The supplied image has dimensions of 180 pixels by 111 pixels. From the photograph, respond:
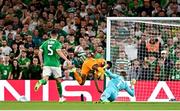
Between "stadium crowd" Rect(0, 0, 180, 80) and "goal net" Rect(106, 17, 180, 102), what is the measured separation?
0.03m

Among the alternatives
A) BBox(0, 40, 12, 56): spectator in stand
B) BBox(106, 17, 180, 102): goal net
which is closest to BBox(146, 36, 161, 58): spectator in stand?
BBox(106, 17, 180, 102): goal net

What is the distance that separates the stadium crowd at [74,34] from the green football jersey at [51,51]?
161 cm

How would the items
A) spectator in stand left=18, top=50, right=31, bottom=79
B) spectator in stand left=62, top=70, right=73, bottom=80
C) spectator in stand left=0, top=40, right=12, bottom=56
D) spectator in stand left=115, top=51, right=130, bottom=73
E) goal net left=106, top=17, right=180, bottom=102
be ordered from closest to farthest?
1. spectator in stand left=115, top=51, right=130, bottom=73
2. goal net left=106, top=17, right=180, bottom=102
3. spectator in stand left=62, top=70, right=73, bottom=80
4. spectator in stand left=18, top=50, right=31, bottom=79
5. spectator in stand left=0, top=40, right=12, bottom=56

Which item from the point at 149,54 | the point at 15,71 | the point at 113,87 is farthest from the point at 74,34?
the point at 113,87

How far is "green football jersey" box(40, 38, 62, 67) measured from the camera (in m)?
17.5

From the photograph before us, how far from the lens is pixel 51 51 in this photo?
17.7 meters

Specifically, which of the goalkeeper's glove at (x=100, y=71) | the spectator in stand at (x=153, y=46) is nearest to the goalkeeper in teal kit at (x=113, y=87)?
the goalkeeper's glove at (x=100, y=71)

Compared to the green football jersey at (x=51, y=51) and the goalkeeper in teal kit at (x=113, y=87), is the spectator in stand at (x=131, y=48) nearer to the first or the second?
the goalkeeper in teal kit at (x=113, y=87)

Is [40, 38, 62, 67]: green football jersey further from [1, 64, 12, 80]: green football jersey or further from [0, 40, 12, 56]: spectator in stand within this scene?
[0, 40, 12, 56]: spectator in stand

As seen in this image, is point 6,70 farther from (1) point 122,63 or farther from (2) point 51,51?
(1) point 122,63

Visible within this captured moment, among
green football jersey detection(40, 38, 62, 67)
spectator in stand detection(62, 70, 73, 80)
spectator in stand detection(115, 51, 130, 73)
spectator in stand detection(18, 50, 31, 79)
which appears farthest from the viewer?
spectator in stand detection(18, 50, 31, 79)

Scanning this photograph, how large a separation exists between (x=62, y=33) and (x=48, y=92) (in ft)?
8.06

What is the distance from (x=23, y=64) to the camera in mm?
19656

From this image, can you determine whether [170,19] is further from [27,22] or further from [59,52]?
[27,22]
